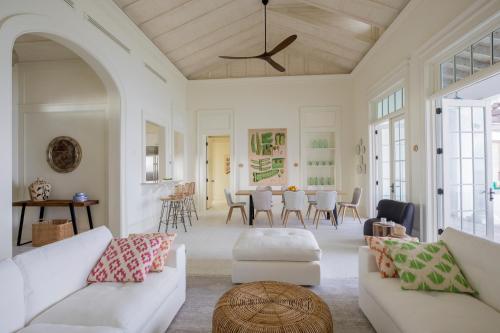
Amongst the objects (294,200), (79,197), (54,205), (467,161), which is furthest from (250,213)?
(467,161)

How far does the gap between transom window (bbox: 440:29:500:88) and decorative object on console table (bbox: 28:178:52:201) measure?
6.17 meters

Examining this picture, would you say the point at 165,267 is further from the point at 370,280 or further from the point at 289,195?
the point at 289,195

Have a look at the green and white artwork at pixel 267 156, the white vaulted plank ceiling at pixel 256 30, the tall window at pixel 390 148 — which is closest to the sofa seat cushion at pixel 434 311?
the tall window at pixel 390 148

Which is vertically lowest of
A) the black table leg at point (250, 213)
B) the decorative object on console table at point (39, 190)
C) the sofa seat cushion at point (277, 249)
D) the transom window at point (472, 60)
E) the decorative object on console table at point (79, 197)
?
the black table leg at point (250, 213)

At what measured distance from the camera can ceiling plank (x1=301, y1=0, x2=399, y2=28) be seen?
4230mm

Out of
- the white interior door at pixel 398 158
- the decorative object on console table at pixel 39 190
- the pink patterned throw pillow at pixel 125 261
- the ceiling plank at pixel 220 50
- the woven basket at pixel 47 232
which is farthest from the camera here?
the ceiling plank at pixel 220 50

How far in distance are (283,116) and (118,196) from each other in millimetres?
4734

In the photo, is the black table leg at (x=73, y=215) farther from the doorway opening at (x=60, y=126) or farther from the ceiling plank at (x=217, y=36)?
the ceiling plank at (x=217, y=36)

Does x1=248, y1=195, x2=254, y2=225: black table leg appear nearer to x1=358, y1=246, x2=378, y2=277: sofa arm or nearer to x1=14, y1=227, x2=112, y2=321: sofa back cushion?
x1=358, y1=246, x2=378, y2=277: sofa arm

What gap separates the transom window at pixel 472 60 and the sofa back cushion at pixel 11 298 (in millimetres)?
4238

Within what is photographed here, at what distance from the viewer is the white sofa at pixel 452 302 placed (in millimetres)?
1352

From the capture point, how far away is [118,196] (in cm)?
411

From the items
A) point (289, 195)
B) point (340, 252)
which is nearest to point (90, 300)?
point (340, 252)

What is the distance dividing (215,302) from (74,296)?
44.9 inches
